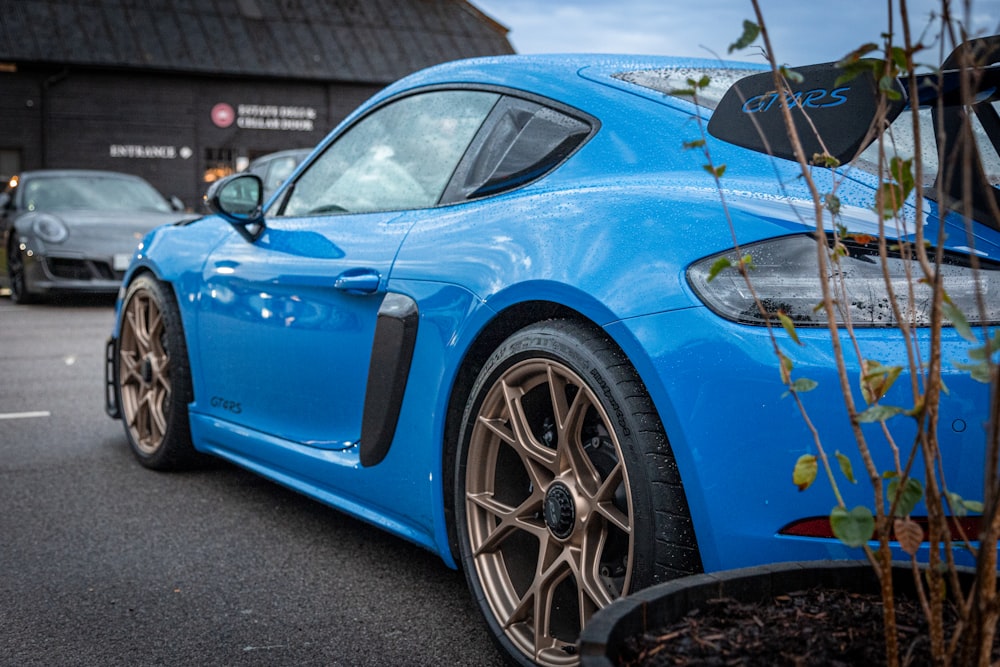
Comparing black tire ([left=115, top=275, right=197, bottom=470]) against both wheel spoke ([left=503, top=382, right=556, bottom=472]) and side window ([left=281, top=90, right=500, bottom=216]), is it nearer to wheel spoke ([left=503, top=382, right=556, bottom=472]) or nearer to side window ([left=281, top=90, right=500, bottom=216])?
side window ([left=281, top=90, right=500, bottom=216])

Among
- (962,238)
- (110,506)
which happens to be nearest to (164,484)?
(110,506)

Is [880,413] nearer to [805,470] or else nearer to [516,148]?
[805,470]

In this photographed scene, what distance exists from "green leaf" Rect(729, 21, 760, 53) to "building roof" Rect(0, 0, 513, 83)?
30554 millimetres

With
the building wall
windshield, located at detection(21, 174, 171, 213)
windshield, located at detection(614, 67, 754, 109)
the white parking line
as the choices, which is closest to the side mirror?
windshield, located at detection(614, 67, 754, 109)

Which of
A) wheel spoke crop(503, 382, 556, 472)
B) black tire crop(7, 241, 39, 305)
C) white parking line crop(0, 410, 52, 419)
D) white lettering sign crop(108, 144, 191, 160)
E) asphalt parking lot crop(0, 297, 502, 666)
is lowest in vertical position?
white lettering sign crop(108, 144, 191, 160)

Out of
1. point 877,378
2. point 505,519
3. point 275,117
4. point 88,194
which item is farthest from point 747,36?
point 275,117

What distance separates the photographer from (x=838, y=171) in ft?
7.80

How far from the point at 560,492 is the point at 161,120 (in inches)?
1216

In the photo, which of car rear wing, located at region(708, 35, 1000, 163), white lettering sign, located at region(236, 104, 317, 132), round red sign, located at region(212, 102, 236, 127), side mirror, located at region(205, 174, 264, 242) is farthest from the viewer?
white lettering sign, located at region(236, 104, 317, 132)

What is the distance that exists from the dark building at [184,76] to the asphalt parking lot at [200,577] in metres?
27.1

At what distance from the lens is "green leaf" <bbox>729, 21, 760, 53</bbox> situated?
156 centimetres

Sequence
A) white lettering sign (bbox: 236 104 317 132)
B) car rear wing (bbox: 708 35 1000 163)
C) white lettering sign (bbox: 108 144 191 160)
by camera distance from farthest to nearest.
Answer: white lettering sign (bbox: 236 104 317 132) < white lettering sign (bbox: 108 144 191 160) < car rear wing (bbox: 708 35 1000 163)

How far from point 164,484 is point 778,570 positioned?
3246 mm

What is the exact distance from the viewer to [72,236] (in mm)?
12133
